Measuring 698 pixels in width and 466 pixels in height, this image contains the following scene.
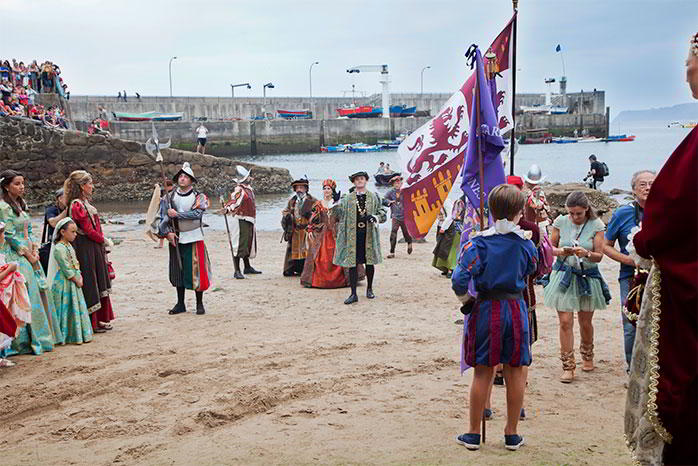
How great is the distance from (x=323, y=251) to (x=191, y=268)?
255 centimetres

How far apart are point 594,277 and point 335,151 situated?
62.0 metres

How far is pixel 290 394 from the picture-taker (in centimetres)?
592

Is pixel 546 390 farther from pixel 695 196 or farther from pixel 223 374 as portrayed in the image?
pixel 695 196

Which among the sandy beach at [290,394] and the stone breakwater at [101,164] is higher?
the stone breakwater at [101,164]

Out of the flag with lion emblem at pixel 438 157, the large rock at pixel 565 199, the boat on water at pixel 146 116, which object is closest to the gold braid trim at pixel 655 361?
the flag with lion emblem at pixel 438 157

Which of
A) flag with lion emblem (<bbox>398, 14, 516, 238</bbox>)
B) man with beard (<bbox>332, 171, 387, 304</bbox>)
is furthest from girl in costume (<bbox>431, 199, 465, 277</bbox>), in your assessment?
flag with lion emblem (<bbox>398, 14, 516, 238</bbox>)

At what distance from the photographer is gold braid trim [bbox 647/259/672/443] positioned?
8.68 ft

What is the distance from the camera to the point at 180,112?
72625 mm

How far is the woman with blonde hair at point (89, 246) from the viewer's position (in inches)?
311

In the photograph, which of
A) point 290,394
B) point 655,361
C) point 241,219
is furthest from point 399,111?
point 655,361

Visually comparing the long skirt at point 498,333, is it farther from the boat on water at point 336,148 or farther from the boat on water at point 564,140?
the boat on water at point 564,140

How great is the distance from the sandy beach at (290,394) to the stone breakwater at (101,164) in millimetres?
20057

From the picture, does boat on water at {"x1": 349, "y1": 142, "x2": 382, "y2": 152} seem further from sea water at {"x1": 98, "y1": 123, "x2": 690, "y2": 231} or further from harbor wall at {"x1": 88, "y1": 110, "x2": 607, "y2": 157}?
harbor wall at {"x1": 88, "y1": 110, "x2": 607, "y2": 157}

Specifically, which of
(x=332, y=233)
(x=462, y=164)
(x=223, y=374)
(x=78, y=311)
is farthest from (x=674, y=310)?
(x=332, y=233)
